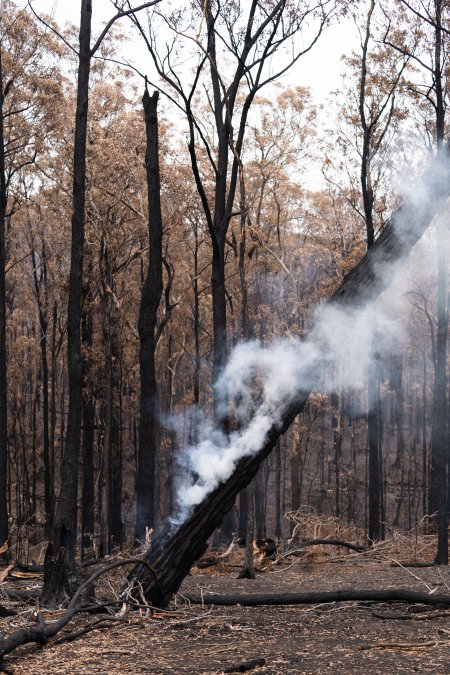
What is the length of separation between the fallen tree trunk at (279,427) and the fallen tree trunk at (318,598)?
54 cm

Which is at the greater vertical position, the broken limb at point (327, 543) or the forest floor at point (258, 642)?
the forest floor at point (258, 642)

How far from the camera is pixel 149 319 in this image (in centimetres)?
1427

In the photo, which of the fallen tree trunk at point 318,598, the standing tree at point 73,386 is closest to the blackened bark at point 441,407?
the fallen tree trunk at point 318,598

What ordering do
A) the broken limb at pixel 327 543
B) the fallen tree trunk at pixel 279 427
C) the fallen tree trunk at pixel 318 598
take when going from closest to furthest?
the fallen tree trunk at pixel 318 598 < the fallen tree trunk at pixel 279 427 < the broken limb at pixel 327 543

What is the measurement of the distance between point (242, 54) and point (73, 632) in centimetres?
1134

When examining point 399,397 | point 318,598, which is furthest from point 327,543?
point 399,397

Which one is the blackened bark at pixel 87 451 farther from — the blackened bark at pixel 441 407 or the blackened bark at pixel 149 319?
the blackened bark at pixel 441 407

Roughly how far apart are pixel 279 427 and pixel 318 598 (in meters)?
1.94

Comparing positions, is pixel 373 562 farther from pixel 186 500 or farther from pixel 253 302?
pixel 253 302

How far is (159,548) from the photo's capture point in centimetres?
864

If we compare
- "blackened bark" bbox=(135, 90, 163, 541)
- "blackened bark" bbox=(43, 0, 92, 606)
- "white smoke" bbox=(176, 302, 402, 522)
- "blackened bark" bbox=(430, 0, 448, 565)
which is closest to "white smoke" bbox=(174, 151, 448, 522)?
"white smoke" bbox=(176, 302, 402, 522)

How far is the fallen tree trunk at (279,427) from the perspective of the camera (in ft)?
28.1

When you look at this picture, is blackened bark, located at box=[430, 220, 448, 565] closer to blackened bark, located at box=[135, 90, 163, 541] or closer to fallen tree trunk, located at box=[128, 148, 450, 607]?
blackened bark, located at box=[135, 90, 163, 541]

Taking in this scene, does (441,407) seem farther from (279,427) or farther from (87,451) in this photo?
(87,451)
